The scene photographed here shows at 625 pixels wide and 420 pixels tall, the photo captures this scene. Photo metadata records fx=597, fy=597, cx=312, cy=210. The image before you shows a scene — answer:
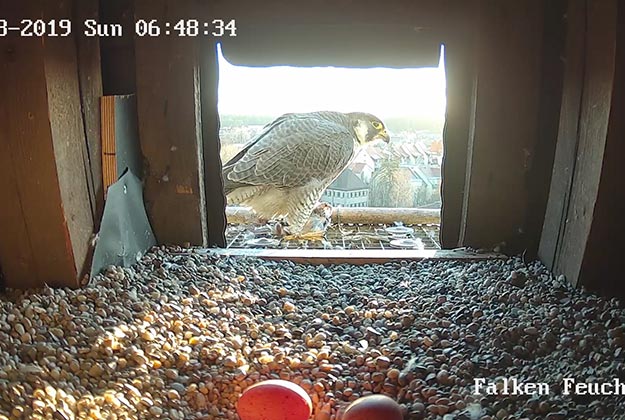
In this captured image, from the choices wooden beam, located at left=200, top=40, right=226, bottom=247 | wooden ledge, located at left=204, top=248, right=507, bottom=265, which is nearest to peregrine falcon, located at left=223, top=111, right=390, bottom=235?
wooden beam, located at left=200, top=40, right=226, bottom=247

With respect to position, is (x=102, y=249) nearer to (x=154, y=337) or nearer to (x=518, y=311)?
(x=154, y=337)

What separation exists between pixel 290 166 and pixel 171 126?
0.84 meters

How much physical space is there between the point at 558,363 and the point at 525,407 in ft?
0.74

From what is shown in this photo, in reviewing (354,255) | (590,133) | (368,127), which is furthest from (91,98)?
(368,127)

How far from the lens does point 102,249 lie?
1893 mm

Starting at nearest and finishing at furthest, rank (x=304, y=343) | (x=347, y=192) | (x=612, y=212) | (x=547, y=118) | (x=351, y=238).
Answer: (x=304, y=343) → (x=612, y=212) → (x=547, y=118) → (x=351, y=238) → (x=347, y=192)

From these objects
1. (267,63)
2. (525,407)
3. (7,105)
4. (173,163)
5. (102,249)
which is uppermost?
(267,63)

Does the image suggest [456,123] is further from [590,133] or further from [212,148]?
[212,148]

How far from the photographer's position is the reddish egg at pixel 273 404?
1.15 metres

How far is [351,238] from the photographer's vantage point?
8.93 feet

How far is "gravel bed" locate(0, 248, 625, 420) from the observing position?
4.01 feet

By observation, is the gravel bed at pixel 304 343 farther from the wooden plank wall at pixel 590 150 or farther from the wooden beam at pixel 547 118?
the wooden beam at pixel 547 118

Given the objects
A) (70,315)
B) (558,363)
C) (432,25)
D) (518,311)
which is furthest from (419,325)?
(432,25)

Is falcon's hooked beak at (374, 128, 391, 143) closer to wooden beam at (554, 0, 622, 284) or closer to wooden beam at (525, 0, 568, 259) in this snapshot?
wooden beam at (525, 0, 568, 259)
